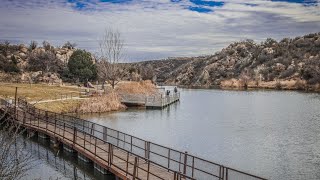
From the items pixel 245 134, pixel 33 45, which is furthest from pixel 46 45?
pixel 245 134

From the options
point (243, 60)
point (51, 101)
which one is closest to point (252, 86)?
point (243, 60)

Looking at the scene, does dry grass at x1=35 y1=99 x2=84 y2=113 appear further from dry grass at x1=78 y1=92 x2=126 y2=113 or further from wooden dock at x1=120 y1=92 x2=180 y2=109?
wooden dock at x1=120 y1=92 x2=180 y2=109

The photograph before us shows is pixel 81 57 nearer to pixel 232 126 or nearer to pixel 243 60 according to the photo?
pixel 232 126

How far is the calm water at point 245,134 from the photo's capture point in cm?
2895

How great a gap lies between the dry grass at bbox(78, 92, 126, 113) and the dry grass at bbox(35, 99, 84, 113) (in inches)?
44.4

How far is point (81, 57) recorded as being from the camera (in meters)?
104

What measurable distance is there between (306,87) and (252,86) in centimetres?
2338

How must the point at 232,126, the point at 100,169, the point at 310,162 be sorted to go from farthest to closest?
the point at 232,126 → the point at 310,162 → the point at 100,169

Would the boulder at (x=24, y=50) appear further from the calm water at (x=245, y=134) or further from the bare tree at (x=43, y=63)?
the calm water at (x=245, y=134)

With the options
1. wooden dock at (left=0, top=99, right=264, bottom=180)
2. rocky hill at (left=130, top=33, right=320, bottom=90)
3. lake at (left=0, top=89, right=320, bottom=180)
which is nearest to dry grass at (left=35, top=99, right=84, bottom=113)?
lake at (left=0, top=89, right=320, bottom=180)

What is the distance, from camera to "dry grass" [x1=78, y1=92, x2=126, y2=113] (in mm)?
62016

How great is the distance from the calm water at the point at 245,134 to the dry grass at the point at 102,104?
300 centimetres

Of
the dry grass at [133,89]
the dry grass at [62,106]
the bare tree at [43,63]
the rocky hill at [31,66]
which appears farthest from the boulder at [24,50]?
the dry grass at [62,106]

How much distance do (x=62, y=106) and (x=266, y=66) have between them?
360ft
